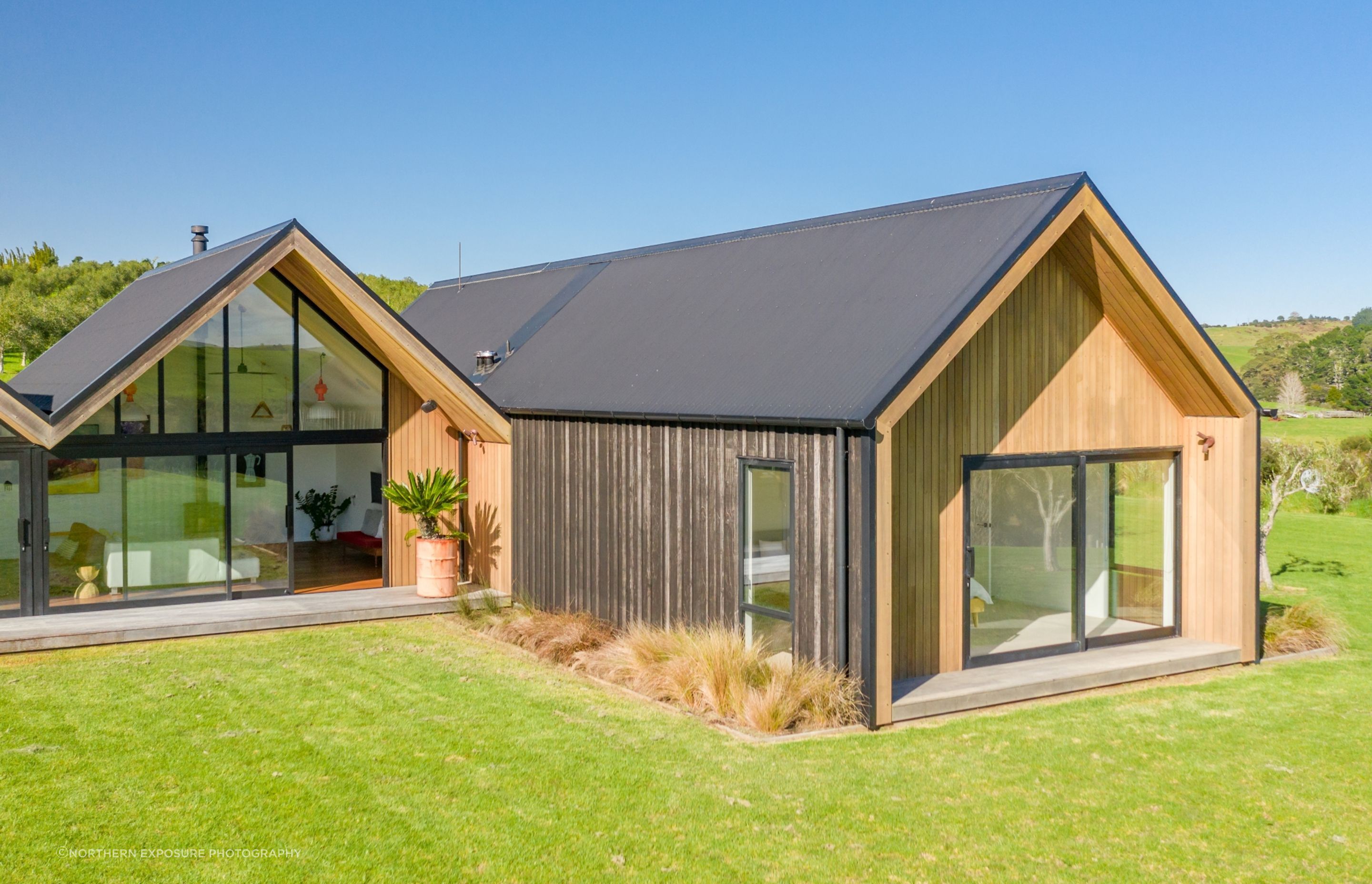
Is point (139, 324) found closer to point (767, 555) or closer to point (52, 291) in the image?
point (767, 555)

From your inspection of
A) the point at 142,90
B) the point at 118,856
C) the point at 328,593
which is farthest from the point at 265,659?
the point at 142,90

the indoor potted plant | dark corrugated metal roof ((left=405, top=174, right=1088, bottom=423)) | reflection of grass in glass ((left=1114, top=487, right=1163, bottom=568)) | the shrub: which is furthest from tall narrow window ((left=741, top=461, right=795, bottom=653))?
the indoor potted plant

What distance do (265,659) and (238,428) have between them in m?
3.37

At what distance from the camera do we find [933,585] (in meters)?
9.71

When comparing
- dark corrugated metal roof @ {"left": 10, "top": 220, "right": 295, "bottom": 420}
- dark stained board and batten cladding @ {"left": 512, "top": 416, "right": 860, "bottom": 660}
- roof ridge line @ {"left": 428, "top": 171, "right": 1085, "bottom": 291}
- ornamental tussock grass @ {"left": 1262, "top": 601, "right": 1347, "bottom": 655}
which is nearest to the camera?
dark stained board and batten cladding @ {"left": 512, "top": 416, "right": 860, "bottom": 660}

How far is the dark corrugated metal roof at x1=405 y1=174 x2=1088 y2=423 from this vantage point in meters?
9.09

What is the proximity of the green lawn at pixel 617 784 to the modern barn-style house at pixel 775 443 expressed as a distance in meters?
1.22

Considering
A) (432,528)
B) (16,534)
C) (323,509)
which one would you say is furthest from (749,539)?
(323,509)

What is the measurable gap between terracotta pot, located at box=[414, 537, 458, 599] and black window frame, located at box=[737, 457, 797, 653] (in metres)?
4.97

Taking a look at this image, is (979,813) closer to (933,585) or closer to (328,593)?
(933,585)

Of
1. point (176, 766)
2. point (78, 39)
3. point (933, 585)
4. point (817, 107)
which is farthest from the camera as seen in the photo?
point (817, 107)

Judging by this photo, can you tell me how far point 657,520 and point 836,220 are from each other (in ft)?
13.1

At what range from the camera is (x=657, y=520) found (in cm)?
1079

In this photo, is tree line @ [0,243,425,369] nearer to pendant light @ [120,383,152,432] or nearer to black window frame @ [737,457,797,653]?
pendant light @ [120,383,152,432]
